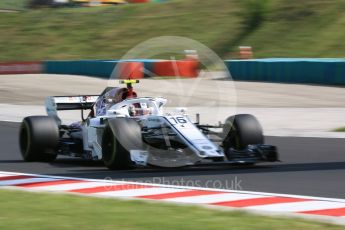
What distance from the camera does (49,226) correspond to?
21.9 feet

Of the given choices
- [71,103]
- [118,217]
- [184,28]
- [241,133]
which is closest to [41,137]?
A: [71,103]

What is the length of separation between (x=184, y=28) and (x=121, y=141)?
39.1 m

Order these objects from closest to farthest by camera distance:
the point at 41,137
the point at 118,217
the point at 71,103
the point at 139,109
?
the point at 118,217 < the point at 139,109 < the point at 41,137 < the point at 71,103

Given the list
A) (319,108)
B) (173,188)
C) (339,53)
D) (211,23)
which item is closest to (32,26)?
(211,23)

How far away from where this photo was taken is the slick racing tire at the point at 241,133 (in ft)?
37.8

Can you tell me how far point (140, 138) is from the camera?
422 inches

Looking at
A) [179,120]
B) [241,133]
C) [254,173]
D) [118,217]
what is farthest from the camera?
[241,133]

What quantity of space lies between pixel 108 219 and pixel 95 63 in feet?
97.1

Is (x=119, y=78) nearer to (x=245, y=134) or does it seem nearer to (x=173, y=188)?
(x=245, y=134)

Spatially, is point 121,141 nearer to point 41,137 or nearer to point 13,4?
point 41,137

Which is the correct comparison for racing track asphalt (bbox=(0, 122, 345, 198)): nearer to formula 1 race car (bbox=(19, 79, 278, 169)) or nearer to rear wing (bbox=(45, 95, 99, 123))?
formula 1 race car (bbox=(19, 79, 278, 169))

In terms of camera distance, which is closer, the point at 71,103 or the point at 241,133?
the point at 241,133

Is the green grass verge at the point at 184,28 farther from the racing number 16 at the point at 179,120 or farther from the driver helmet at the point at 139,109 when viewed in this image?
the racing number 16 at the point at 179,120

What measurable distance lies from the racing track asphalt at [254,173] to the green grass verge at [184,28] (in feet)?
82.8
